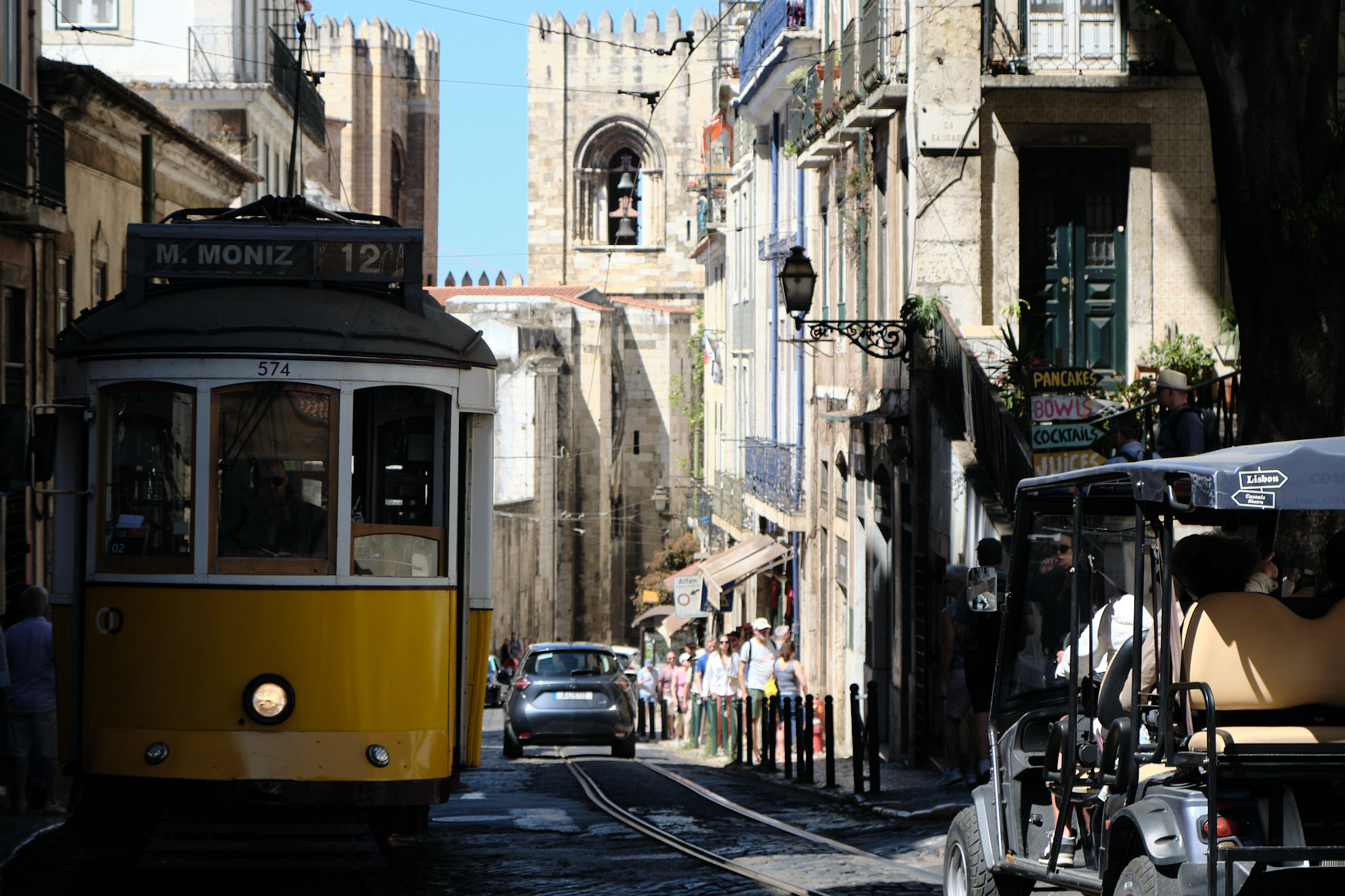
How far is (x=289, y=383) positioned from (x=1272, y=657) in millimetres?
4875

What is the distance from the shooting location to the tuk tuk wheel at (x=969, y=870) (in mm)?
7062

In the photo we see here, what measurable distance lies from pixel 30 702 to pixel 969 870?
6.98 meters

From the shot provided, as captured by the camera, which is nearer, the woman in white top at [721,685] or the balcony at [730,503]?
the woman in white top at [721,685]

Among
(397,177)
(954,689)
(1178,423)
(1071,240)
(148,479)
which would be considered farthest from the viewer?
(397,177)

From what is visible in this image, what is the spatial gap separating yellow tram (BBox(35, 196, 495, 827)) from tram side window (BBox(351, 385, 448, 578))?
0.03 ft

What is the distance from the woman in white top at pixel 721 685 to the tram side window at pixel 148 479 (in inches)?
522

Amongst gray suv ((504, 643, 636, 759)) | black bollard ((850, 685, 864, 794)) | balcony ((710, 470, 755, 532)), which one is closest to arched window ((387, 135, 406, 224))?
balcony ((710, 470, 755, 532))

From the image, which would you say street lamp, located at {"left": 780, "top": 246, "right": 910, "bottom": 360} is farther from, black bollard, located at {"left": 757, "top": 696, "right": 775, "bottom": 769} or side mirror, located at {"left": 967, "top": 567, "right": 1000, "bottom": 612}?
side mirror, located at {"left": 967, "top": 567, "right": 1000, "bottom": 612}

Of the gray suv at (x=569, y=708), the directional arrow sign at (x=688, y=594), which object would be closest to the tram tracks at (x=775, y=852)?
the gray suv at (x=569, y=708)

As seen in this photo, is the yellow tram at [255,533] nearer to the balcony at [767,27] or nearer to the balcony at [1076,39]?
the balcony at [1076,39]

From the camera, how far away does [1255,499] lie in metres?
4.98

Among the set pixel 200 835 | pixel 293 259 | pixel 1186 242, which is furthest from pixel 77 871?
pixel 1186 242

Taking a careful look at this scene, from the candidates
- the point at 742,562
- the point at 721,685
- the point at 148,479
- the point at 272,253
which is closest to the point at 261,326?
the point at 272,253

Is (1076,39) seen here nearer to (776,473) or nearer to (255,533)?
(255,533)
